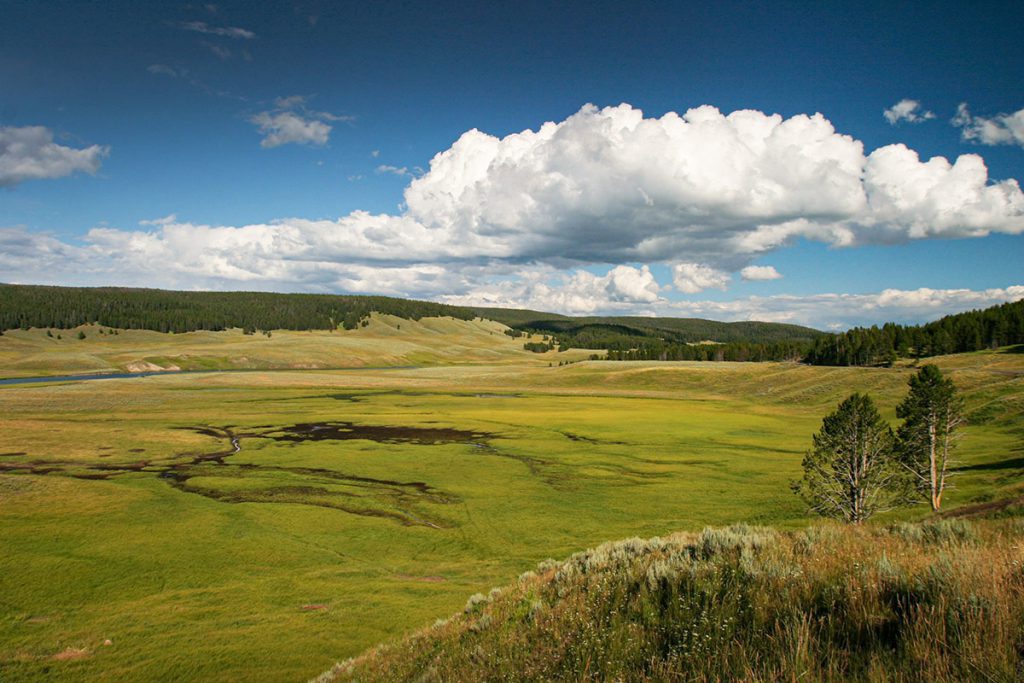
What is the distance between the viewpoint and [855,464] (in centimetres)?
2703

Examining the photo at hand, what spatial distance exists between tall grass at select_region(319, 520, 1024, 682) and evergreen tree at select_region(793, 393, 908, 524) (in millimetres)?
19734

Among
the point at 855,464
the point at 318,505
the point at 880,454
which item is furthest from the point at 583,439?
the point at 855,464

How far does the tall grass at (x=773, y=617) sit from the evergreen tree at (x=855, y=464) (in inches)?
777

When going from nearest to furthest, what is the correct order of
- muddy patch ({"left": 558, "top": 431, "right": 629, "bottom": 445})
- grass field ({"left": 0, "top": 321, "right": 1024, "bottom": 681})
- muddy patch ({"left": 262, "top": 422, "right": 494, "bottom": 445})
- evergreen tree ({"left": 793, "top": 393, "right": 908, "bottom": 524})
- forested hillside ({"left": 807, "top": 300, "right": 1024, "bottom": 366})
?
grass field ({"left": 0, "top": 321, "right": 1024, "bottom": 681}) → evergreen tree ({"left": 793, "top": 393, "right": 908, "bottom": 524}) → muddy patch ({"left": 558, "top": 431, "right": 629, "bottom": 445}) → muddy patch ({"left": 262, "top": 422, "right": 494, "bottom": 445}) → forested hillside ({"left": 807, "top": 300, "right": 1024, "bottom": 366})

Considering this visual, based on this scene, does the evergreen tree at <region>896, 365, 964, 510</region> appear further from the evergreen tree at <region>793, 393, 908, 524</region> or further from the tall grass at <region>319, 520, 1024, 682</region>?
the tall grass at <region>319, 520, 1024, 682</region>

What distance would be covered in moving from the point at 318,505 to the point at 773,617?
30.6 metres

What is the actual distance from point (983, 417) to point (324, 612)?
76318 mm

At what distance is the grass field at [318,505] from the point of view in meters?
16.7

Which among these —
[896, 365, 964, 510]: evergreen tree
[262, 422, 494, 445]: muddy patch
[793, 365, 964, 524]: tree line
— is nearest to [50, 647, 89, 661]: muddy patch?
[793, 365, 964, 524]: tree line

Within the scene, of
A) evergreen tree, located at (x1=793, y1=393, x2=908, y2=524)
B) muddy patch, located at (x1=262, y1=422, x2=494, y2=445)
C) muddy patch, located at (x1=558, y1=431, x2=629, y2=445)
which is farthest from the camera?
muddy patch, located at (x1=262, y1=422, x2=494, y2=445)

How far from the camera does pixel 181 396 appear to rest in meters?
98.8

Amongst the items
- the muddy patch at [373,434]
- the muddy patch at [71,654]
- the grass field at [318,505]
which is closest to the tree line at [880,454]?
the grass field at [318,505]

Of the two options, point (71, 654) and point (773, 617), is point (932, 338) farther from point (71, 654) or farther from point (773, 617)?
point (71, 654)

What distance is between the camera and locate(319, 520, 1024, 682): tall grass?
16.9 feet
